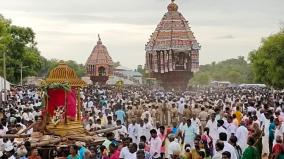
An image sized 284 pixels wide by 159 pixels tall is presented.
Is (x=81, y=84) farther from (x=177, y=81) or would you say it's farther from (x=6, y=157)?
(x=177, y=81)

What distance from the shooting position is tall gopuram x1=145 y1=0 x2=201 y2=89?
46531mm

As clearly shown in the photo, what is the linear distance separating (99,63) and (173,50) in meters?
27.2

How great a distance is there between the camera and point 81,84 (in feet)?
52.8

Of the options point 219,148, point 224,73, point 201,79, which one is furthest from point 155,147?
point 224,73

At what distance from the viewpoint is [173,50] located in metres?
46.3

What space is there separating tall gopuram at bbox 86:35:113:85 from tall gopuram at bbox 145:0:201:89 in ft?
81.2

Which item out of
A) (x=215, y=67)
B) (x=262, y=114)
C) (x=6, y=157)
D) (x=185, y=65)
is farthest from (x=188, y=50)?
(x=215, y=67)

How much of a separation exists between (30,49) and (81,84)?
55.9m

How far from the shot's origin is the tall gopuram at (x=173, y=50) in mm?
46531

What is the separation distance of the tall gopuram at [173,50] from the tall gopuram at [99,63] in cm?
2475

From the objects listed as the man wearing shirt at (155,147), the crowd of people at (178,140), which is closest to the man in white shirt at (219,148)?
the crowd of people at (178,140)

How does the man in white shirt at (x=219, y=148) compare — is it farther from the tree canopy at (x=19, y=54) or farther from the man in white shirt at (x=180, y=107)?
the tree canopy at (x=19, y=54)

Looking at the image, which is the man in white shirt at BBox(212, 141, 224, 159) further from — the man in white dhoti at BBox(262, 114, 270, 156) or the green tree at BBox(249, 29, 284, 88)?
the green tree at BBox(249, 29, 284, 88)

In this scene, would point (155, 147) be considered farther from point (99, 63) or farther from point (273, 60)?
point (99, 63)
